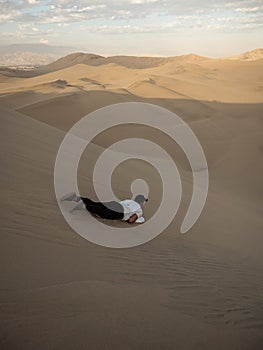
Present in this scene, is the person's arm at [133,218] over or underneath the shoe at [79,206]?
underneath

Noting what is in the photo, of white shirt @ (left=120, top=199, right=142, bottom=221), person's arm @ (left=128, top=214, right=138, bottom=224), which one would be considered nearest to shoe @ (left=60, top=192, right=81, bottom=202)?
white shirt @ (left=120, top=199, right=142, bottom=221)

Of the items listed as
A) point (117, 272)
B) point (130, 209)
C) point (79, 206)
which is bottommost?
point (117, 272)

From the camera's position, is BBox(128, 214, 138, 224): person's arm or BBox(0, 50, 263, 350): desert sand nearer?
BBox(0, 50, 263, 350): desert sand

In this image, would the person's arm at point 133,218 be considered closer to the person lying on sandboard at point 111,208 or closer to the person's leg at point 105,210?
the person lying on sandboard at point 111,208

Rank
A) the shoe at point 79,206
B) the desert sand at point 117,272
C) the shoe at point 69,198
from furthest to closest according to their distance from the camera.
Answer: the shoe at point 69,198, the shoe at point 79,206, the desert sand at point 117,272

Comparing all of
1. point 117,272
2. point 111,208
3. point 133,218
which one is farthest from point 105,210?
point 117,272

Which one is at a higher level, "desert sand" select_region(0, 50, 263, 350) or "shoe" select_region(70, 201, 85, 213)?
"shoe" select_region(70, 201, 85, 213)

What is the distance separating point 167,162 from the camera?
29.0 feet

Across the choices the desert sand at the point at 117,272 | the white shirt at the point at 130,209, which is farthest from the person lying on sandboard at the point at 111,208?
the desert sand at the point at 117,272

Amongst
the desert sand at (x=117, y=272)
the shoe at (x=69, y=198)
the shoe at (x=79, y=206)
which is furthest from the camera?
the shoe at (x=69, y=198)

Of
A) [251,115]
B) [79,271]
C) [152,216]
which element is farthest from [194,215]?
[251,115]

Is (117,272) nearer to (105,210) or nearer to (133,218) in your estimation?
(105,210)

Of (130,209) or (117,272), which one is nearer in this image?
(117,272)

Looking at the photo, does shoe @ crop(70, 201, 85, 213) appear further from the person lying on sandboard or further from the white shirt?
the white shirt
